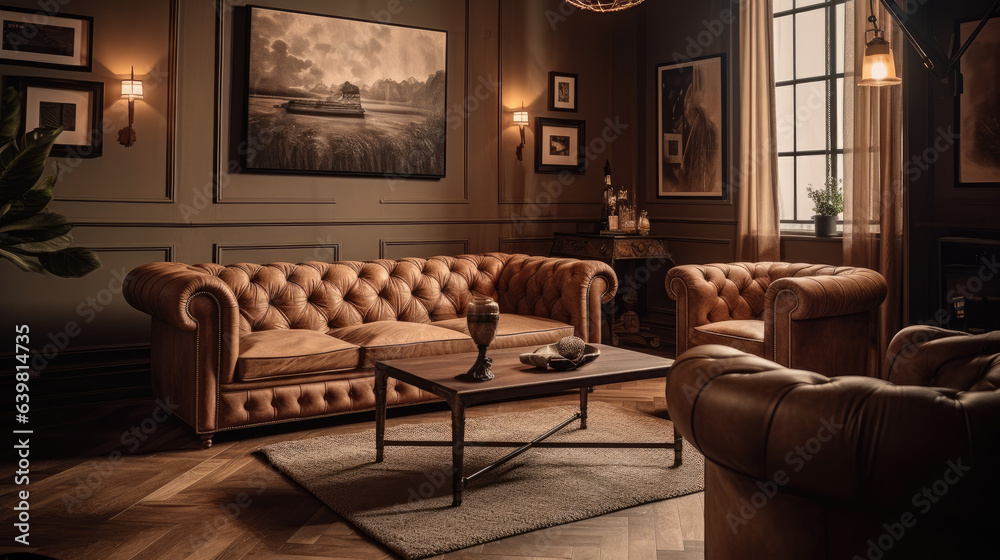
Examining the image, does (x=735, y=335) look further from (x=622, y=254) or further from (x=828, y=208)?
(x=622, y=254)

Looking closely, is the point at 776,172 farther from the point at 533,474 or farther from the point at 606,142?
the point at 533,474

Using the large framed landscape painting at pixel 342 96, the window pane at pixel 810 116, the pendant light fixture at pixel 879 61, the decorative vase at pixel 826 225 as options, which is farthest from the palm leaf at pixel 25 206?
the window pane at pixel 810 116

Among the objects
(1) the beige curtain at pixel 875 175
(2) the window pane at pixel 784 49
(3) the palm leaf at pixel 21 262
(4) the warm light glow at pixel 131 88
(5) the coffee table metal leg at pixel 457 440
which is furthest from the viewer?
(2) the window pane at pixel 784 49

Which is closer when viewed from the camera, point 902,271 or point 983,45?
point 983,45

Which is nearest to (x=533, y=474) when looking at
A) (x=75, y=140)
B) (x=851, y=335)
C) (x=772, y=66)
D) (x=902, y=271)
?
(x=851, y=335)

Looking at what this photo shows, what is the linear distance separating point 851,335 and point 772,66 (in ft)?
7.53

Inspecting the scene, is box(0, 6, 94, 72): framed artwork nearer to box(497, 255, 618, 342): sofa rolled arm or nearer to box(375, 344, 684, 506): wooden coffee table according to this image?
box(375, 344, 684, 506): wooden coffee table

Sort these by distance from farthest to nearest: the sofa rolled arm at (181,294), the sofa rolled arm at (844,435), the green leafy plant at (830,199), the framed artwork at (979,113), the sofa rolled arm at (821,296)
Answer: the green leafy plant at (830,199) → the framed artwork at (979,113) → the sofa rolled arm at (821,296) → the sofa rolled arm at (181,294) → the sofa rolled arm at (844,435)

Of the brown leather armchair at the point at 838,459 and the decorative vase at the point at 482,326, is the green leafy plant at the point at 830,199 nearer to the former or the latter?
the decorative vase at the point at 482,326

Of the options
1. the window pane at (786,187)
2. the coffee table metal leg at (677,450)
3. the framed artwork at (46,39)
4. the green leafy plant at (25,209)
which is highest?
the framed artwork at (46,39)

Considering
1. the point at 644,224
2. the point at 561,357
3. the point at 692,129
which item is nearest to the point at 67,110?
the point at 561,357

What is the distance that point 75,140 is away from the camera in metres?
4.45

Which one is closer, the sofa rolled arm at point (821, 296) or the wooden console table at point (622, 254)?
the sofa rolled arm at point (821, 296)

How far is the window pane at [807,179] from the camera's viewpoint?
5574 millimetres
